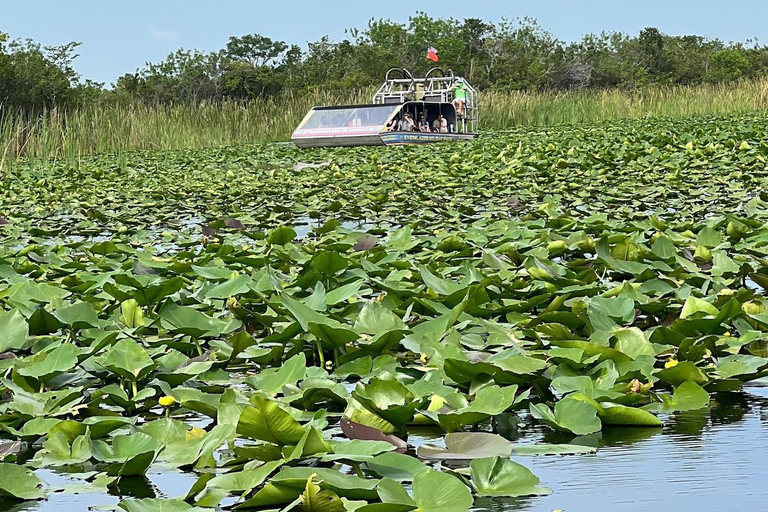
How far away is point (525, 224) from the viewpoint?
3672 millimetres

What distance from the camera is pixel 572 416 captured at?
1333 millimetres

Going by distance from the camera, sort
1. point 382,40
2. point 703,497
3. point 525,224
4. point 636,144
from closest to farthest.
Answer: point 703,497 < point 525,224 < point 636,144 < point 382,40

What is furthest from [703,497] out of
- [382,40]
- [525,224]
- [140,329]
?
[382,40]

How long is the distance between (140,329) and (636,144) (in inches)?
293

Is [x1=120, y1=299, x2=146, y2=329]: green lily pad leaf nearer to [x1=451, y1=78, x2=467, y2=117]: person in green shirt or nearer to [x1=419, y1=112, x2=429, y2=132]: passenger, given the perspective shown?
[x1=419, y1=112, x2=429, y2=132]: passenger

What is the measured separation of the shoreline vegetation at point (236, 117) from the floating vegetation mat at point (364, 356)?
25.3ft

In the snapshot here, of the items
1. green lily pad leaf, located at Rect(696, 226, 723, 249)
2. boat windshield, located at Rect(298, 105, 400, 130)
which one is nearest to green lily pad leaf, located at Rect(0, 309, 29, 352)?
green lily pad leaf, located at Rect(696, 226, 723, 249)

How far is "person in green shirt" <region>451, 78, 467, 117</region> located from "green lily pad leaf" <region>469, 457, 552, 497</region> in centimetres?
1455

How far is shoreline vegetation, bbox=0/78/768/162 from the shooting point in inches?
437

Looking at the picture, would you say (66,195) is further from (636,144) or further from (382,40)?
(382,40)

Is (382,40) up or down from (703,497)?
up

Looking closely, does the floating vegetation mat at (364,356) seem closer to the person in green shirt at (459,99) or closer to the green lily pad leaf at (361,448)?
the green lily pad leaf at (361,448)

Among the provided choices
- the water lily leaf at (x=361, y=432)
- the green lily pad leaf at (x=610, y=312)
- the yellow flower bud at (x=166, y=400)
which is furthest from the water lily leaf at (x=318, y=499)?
the green lily pad leaf at (x=610, y=312)

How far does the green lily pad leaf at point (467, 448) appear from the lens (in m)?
1.20
